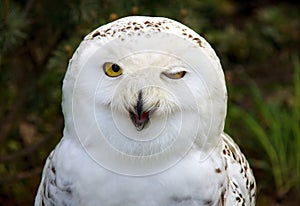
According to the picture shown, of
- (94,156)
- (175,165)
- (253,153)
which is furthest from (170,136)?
(253,153)

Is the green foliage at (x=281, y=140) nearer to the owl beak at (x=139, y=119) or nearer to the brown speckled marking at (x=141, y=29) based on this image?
the brown speckled marking at (x=141, y=29)

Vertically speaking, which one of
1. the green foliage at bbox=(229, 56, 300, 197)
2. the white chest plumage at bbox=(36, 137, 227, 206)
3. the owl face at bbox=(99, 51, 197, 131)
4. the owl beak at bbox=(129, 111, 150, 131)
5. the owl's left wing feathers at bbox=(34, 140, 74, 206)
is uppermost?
the owl face at bbox=(99, 51, 197, 131)

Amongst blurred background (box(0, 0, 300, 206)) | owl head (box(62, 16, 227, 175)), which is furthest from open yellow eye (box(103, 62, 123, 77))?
blurred background (box(0, 0, 300, 206))

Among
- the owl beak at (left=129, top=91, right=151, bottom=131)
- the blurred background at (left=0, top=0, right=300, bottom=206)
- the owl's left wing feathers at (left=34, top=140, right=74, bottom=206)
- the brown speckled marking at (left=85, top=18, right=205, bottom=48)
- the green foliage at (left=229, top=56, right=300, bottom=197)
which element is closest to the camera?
the owl beak at (left=129, top=91, right=151, bottom=131)

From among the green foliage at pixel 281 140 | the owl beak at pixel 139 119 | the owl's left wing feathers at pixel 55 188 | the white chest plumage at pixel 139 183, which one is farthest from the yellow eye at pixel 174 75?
the green foliage at pixel 281 140

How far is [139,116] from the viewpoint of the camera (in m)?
1.88

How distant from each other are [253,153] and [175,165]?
1.85 m

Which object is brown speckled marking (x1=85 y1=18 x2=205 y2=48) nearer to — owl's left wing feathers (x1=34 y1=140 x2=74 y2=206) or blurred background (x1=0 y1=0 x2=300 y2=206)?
owl's left wing feathers (x1=34 y1=140 x2=74 y2=206)

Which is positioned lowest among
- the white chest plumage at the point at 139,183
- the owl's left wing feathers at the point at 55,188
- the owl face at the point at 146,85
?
the owl's left wing feathers at the point at 55,188

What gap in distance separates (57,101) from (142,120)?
1637mm

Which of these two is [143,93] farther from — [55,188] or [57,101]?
[57,101]

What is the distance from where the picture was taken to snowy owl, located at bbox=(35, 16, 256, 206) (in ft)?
6.28

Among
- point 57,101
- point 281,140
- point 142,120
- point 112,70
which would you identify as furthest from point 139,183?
point 281,140

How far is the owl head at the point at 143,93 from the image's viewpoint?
6.25ft
